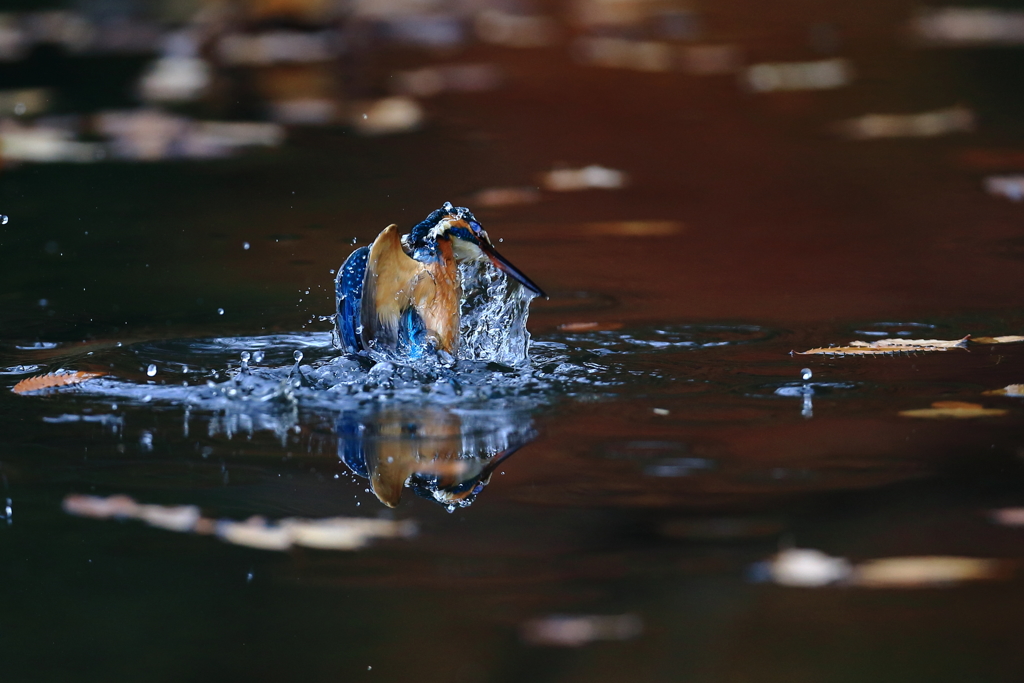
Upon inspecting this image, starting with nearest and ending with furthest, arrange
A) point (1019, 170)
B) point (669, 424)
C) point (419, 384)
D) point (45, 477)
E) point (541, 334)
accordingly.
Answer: point (45, 477)
point (669, 424)
point (419, 384)
point (541, 334)
point (1019, 170)

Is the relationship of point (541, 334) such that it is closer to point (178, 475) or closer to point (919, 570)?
point (178, 475)

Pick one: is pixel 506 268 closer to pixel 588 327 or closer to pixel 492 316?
pixel 492 316

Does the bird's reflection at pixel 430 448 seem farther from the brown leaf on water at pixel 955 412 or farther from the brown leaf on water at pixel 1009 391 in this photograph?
the brown leaf on water at pixel 1009 391

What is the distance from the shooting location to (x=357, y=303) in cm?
353

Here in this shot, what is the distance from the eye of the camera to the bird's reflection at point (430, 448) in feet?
9.03

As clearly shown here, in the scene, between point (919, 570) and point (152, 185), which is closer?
point (919, 570)

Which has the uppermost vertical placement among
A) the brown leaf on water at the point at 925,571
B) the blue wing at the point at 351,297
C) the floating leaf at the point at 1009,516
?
the blue wing at the point at 351,297

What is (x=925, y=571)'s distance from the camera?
7.77 ft

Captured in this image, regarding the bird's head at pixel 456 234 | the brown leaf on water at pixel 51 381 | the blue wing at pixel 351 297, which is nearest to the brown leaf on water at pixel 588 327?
the bird's head at pixel 456 234

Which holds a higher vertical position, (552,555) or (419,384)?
(419,384)

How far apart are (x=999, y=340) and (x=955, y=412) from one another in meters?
0.89

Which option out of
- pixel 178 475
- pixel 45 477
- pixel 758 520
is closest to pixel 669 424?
pixel 758 520

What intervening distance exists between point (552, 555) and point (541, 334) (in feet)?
5.70

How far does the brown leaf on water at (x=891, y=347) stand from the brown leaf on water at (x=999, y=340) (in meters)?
0.03
